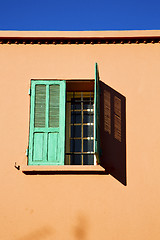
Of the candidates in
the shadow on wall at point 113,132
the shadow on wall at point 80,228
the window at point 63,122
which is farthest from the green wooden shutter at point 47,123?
the shadow on wall at point 80,228

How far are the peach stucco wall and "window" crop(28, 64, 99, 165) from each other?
0.66 feet

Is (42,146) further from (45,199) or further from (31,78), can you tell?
(31,78)

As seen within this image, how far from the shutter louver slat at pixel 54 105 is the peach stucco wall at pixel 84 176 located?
0.28 meters

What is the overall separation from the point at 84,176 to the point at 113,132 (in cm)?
91

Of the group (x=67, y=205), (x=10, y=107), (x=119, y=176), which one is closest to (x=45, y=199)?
(x=67, y=205)

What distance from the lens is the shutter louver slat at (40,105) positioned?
21.7ft

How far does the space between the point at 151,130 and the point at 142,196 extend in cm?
113

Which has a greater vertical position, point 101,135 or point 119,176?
point 101,135

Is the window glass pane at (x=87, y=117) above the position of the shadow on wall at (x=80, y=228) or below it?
above

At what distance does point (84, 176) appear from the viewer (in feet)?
21.1

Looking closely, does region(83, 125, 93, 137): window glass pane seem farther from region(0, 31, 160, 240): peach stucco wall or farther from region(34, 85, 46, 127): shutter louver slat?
region(34, 85, 46, 127): shutter louver slat

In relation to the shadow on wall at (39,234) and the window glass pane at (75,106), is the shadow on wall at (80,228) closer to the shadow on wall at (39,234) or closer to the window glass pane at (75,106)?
the shadow on wall at (39,234)

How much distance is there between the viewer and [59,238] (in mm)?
6207
